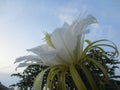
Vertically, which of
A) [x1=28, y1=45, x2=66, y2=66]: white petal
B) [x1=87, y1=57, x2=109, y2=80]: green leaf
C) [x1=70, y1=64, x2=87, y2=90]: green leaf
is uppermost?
[x1=28, y1=45, x2=66, y2=66]: white petal

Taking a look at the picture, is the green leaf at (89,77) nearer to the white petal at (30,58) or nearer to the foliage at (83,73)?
the foliage at (83,73)

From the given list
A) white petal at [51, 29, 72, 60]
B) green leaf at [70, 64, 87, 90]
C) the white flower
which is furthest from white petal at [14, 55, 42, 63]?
green leaf at [70, 64, 87, 90]

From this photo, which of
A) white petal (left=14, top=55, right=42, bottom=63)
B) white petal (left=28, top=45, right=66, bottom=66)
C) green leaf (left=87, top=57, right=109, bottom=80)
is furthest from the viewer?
white petal (left=14, top=55, right=42, bottom=63)

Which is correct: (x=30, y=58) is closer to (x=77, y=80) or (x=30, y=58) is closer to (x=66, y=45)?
(x=66, y=45)

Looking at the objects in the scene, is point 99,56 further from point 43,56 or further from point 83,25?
point 43,56

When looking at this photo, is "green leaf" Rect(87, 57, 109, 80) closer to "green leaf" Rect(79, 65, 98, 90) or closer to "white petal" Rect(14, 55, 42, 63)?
"green leaf" Rect(79, 65, 98, 90)

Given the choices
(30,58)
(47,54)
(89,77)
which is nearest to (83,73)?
(89,77)
